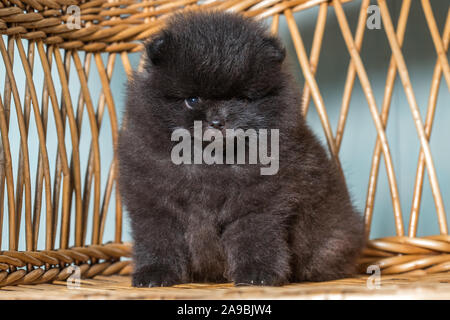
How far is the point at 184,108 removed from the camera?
1.04 metres

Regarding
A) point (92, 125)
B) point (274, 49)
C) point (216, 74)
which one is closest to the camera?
point (216, 74)

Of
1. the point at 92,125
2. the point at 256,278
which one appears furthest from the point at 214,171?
the point at 92,125

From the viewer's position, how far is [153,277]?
1.10 m

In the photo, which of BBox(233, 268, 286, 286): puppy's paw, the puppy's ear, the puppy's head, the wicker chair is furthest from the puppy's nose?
the wicker chair

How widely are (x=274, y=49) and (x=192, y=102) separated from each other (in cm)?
22

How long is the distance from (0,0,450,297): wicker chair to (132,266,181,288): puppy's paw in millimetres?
279

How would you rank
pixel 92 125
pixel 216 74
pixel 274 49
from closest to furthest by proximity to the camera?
pixel 216 74
pixel 274 49
pixel 92 125

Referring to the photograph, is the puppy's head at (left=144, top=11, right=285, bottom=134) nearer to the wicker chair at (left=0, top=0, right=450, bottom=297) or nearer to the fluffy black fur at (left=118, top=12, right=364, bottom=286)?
the fluffy black fur at (left=118, top=12, right=364, bottom=286)

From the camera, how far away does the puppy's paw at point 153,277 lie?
1096 millimetres

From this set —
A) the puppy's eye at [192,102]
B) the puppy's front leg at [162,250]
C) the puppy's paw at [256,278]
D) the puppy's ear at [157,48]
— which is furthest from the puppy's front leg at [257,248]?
the puppy's ear at [157,48]

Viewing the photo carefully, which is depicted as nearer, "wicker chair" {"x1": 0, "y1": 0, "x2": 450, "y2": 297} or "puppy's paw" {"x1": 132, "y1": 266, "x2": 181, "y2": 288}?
"puppy's paw" {"x1": 132, "y1": 266, "x2": 181, "y2": 288}

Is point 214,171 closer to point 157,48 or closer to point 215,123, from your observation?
point 215,123

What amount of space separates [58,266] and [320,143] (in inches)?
28.5

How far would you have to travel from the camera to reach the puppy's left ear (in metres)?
1.11
